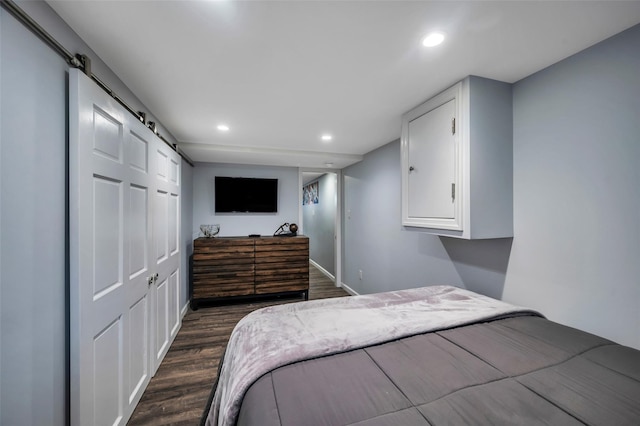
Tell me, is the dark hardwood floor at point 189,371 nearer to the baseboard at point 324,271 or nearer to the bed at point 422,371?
the bed at point 422,371

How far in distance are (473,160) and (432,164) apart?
308 mm

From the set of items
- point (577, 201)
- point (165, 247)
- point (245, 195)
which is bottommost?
point (165, 247)

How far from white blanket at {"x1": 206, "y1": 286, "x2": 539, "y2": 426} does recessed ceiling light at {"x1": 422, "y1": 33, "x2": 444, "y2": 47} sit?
4.71ft

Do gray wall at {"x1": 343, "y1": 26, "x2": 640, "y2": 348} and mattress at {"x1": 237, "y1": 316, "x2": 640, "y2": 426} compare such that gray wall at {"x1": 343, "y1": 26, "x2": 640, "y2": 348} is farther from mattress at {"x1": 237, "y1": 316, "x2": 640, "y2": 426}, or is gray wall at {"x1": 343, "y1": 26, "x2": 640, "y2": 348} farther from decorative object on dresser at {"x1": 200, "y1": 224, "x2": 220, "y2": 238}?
decorative object on dresser at {"x1": 200, "y1": 224, "x2": 220, "y2": 238}

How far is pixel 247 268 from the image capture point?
3.51 meters

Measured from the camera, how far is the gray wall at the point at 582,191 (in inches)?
44.3

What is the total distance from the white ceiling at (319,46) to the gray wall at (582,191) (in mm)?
176

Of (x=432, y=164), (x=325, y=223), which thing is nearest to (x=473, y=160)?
(x=432, y=164)

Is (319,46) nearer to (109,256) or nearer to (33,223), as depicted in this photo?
(33,223)

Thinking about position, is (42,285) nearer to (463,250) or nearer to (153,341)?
(153,341)

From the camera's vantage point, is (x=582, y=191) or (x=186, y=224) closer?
(x=582, y=191)

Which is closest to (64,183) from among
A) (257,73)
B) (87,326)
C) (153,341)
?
(87,326)

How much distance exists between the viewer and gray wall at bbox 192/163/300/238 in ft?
12.6

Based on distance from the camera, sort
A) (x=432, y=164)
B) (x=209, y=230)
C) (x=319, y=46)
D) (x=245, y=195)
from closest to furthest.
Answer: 1. (x=319, y=46)
2. (x=432, y=164)
3. (x=209, y=230)
4. (x=245, y=195)
